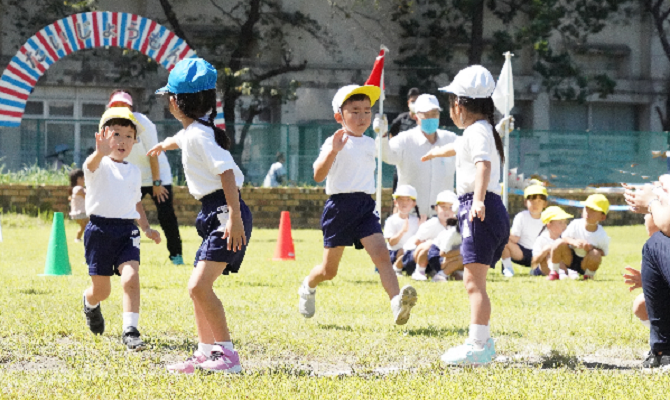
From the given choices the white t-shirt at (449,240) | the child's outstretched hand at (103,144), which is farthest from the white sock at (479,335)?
the white t-shirt at (449,240)

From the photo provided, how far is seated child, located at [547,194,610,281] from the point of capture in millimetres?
10367

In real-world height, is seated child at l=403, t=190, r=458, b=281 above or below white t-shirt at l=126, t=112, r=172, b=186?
below

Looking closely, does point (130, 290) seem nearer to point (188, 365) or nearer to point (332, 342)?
point (188, 365)

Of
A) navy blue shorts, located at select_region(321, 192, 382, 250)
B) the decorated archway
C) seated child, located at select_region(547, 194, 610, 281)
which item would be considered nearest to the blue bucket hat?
navy blue shorts, located at select_region(321, 192, 382, 250)

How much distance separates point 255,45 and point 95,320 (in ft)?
82.0

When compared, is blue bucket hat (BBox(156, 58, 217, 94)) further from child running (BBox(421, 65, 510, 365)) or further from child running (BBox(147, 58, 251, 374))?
child running (BBox(421, 65, 510, 365))

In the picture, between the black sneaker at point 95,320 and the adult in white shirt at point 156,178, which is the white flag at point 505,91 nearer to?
the adult in white shirt at point 156,178

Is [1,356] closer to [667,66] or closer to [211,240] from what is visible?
[211,240]

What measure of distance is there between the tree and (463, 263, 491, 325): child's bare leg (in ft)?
72.7

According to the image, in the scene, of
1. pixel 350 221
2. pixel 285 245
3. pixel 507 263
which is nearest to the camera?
pixel 350 221

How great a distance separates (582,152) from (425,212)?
1430 centimetres

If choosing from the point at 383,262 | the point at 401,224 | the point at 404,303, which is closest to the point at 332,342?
the point at 404,303

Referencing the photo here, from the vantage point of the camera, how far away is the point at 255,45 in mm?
30422

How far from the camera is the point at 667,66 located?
3522 cm
